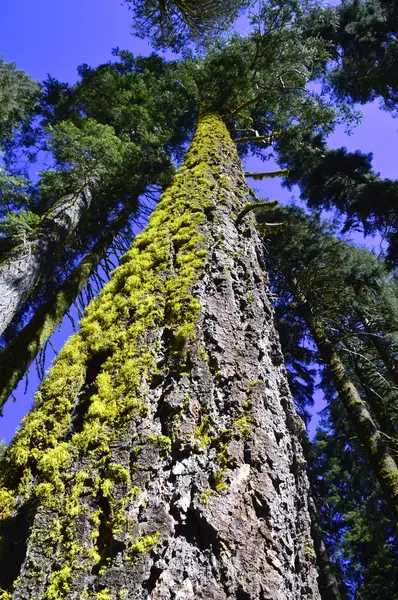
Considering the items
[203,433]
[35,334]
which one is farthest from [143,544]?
[35,334]

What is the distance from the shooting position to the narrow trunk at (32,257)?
6.31m

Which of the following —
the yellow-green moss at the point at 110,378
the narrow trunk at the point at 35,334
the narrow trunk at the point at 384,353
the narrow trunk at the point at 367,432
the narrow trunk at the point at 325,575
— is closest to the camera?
the yellow-green moss at the point at 110,378

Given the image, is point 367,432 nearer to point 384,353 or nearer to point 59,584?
point 384,353

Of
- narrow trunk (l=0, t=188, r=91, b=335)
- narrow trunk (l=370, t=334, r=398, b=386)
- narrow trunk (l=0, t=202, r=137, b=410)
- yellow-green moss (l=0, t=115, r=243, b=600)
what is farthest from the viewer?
narrow trunk (l=370, t=334, r=398, b=386)

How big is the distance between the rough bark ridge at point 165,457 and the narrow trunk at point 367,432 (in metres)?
4.74

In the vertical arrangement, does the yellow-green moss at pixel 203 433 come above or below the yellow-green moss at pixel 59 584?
above

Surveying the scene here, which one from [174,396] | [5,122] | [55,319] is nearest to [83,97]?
[5,122]

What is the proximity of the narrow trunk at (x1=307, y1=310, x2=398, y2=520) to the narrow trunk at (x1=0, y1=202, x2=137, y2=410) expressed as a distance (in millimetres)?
5195

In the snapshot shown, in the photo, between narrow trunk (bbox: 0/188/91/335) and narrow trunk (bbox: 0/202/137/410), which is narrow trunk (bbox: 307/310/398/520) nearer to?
narrow trunk (bbox: 0/202/137/410)

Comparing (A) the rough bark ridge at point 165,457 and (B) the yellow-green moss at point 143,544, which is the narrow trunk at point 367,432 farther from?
(B) the yellow-green moss at point 143,544

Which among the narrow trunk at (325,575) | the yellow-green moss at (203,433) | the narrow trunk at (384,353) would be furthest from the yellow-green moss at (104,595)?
the narrow trunk at (384,353)

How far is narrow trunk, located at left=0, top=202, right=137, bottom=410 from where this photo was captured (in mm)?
7508

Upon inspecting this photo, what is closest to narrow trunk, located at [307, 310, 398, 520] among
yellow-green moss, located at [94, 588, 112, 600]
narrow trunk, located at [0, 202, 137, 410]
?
narrow trunk, located at [0, 202, 137, 410]

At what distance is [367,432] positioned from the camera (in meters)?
7.23
